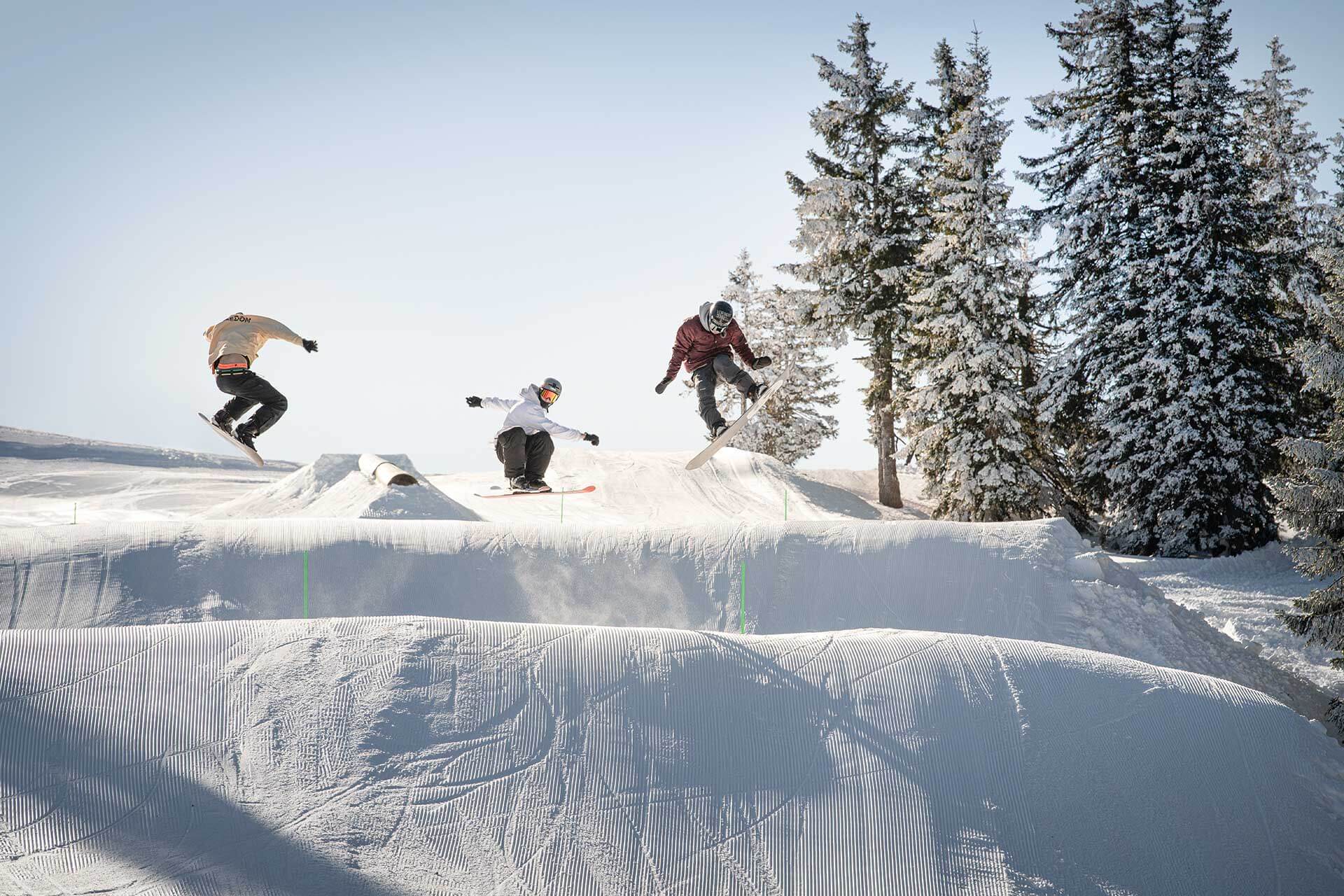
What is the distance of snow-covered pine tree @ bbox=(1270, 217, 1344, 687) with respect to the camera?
8.95 m

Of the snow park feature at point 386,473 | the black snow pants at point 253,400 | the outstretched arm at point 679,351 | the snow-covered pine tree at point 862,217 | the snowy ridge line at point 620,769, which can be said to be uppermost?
the snow-covered pine tree at point 862,217

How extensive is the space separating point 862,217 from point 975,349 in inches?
252

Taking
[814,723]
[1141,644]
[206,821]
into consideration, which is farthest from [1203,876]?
[206,821]

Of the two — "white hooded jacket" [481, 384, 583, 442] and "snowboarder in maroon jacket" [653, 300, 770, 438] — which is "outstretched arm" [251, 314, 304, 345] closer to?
"white hooded jacket" [481, 384, 583, 442]

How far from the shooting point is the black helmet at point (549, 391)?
9.44m

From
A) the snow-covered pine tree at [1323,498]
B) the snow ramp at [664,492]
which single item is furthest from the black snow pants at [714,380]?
the snow ramp at [664,492]

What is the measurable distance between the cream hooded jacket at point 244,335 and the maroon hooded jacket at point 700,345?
421 cm

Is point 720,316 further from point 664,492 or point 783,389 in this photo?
point 783,389

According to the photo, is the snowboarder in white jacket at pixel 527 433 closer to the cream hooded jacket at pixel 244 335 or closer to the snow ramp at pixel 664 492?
the cream hooded jacket at pixel 244 335

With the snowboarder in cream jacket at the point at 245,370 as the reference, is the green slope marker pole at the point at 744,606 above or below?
below

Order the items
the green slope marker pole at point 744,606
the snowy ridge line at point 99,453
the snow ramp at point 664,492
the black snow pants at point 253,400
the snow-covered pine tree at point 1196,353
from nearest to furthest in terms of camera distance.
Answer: the black snow pants at point 253,400, the green slope marker pole at point 744,606, the snow-covered pine tree at point 1196,353, the snow ramp at point 664,492, the snowy ridge line at point 99,453

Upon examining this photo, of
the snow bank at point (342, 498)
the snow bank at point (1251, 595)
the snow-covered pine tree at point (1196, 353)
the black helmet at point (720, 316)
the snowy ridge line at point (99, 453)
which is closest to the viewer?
the black helmet at point (720, 316)

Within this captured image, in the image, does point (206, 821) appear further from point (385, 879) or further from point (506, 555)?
point (506, 555)

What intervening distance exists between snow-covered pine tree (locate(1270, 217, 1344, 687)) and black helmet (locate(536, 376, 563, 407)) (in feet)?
25.1
